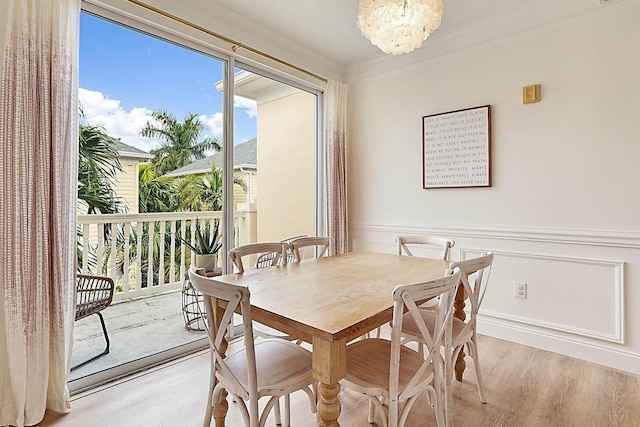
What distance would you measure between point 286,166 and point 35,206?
224 cm

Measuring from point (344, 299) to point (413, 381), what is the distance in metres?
0.40

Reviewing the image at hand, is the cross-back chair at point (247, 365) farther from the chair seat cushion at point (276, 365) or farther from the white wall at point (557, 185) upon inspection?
the white wall at point (557, 185)

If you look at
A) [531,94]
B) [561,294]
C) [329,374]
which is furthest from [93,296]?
[531,94]

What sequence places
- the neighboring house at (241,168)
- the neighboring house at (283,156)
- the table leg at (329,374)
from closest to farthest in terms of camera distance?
the table leg at (329,374), the neighboring house at (241,168), the neighboring house at (283,156)

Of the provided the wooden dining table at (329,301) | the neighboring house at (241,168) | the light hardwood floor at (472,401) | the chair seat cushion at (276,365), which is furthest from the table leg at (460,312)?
the neighboring house at (241,168)

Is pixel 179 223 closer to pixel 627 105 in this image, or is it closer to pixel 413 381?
pixel 413 381

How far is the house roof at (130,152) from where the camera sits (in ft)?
7.47

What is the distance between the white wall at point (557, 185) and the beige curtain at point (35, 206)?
2753mm

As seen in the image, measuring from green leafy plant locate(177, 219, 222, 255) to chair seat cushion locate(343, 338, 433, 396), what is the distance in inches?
63.7

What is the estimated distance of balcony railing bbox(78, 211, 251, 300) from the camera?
2213 millimetres

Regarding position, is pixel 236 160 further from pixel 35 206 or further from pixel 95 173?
pixel 35 206

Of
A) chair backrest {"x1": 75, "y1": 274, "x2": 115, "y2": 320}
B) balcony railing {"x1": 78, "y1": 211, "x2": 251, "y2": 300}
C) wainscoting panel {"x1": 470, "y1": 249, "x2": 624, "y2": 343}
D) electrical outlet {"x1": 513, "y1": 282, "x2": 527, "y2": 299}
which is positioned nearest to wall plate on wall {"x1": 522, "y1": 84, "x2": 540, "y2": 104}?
wainscoting panel {"x1": 470, "y1": 249, "x2": 624, "y2": 343}

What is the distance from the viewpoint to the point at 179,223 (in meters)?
2.62

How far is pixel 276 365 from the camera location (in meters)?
1.43
